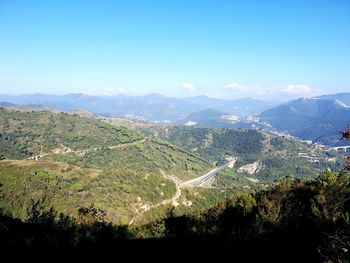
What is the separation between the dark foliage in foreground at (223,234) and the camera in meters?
36.0

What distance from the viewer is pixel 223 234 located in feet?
155

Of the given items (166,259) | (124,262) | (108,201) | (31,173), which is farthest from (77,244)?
(31,173)

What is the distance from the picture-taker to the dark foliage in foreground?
118ft

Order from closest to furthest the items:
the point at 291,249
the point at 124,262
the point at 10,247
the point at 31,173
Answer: the point at 291,249 → the point at 10,247 → the point at 124,262 → the point at 31,173

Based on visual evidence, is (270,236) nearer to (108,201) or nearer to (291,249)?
(291,249)

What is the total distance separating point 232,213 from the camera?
188 ft

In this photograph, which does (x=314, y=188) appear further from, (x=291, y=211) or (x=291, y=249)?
(x=291, y=249)

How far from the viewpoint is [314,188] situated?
50906 mm

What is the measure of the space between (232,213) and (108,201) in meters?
52.1

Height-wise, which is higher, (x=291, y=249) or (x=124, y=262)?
(x=291, y=249)

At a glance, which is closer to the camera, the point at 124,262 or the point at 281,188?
the point at 124,262

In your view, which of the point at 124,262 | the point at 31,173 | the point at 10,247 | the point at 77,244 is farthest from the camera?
the point at 31,173

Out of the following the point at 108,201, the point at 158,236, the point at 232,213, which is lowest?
the point at 108,201

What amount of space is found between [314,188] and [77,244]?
36807 mm
